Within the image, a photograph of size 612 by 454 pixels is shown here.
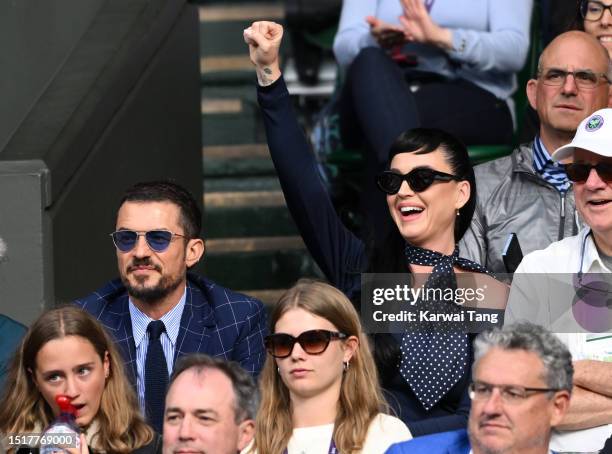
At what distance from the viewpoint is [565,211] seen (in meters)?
6.60

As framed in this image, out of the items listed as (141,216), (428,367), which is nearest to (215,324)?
(141,216)

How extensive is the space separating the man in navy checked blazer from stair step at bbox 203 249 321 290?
2.16m

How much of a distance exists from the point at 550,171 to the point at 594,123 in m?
0.73

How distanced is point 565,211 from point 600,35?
40.5 inches

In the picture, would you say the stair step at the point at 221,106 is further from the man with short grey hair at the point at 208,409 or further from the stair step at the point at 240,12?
the man with short grey hair at the point at 208,409

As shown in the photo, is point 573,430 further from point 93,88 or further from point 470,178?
point 93,88

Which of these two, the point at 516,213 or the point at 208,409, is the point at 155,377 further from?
the point at 516,213

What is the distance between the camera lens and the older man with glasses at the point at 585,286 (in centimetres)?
560

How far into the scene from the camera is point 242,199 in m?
9.23

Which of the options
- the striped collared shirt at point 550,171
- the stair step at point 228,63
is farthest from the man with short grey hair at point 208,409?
the stair step at point 228,63

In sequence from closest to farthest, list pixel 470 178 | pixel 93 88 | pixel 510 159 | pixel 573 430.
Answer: pixel 573 430, pixel 470 178, pixel 510 159, pixel 93 88

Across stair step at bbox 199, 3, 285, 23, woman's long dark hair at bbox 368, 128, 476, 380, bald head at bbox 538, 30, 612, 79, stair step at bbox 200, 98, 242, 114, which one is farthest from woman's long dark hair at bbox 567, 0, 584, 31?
stair step at bbox 199, 3, 285, 23

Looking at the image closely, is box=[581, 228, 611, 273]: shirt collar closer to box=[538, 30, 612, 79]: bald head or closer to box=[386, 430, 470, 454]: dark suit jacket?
box=[386, 430, 470, 454]: dark suit jacket

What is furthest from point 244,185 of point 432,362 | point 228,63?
point 432,362
